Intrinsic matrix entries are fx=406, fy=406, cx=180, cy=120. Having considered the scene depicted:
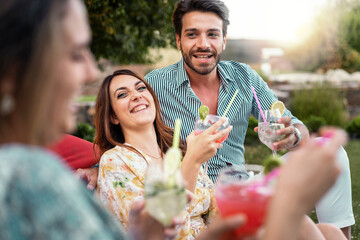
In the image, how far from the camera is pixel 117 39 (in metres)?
5.89

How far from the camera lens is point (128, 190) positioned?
88.7 inches

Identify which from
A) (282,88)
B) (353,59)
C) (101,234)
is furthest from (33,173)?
(353,59)

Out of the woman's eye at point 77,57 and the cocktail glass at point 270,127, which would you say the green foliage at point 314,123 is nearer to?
the cocktail glass at point 270,127

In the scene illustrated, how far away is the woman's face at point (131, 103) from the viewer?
8.89 feet

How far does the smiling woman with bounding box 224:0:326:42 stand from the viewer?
18.6 m

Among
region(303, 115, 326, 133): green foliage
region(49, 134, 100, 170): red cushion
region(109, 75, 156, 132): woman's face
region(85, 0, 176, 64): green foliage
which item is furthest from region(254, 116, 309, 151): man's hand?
region(303, 115, 326, 133): green foliage

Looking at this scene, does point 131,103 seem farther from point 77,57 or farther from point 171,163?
point 77,57

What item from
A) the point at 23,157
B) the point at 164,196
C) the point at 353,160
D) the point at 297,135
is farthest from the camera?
the point at 353,160

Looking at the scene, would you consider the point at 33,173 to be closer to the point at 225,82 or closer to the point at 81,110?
the point at 225,82

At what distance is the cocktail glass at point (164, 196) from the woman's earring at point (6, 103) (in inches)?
24.3

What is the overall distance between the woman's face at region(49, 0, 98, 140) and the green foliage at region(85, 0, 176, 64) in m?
4.15

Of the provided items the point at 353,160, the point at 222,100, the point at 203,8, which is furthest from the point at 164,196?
the point at 353,160

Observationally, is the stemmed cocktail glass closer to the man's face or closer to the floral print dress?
the floral print dress

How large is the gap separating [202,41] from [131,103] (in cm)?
121
